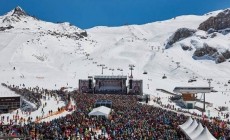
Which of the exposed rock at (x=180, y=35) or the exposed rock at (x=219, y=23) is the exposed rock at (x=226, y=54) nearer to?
the exposed rock at (x=180, y=35)

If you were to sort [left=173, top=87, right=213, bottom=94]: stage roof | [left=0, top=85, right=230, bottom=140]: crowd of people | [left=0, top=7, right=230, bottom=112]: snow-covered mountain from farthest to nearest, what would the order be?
1. [left=0, top=7, right=230, bottom=112]: snow-covered mountain
2. [left=173, top=87, right=213, bottom=94]: stage roof
3. [left=0, top=85, right=230, bottom=140]: crowd of people

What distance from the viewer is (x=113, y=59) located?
437ft

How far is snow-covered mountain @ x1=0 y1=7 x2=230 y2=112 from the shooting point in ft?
323

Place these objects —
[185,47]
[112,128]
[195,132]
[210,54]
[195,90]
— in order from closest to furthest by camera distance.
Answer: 1. [195,132]
2. [112,128]
3. [195,90]
4. [210,54]
5. [185,47]

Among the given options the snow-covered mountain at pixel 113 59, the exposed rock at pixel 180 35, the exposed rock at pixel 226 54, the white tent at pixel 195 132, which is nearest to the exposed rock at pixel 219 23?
the snow-covered mountain at pixel 113 59

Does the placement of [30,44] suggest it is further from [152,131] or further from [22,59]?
[152,131]

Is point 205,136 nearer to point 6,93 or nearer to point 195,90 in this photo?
point 6,93

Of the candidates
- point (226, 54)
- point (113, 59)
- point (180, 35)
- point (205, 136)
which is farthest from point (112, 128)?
point (180, 35)

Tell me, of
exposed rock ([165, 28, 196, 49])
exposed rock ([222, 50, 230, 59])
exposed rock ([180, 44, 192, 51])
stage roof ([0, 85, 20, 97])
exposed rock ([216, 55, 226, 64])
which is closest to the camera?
stage roof ([0, 85, 20, 97])

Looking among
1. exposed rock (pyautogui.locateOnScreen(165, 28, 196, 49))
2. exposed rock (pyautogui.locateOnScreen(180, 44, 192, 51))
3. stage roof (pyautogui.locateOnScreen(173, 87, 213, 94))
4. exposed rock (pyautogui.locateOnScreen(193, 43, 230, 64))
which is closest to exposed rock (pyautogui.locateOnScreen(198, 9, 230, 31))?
exposed rock (pyautogui.locateOnScreen(165, 28, 196, 49))

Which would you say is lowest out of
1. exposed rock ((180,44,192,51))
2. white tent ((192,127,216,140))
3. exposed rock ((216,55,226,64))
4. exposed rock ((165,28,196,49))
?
white tent ((192,127,216,140))

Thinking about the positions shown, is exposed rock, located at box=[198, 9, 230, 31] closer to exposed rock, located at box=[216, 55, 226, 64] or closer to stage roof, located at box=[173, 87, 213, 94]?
exposed rock, located at box=[216, 55, 226, 64]

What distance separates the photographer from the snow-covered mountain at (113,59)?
98500 millimetres

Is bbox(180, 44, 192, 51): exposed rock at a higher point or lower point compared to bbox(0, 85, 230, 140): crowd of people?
higher
